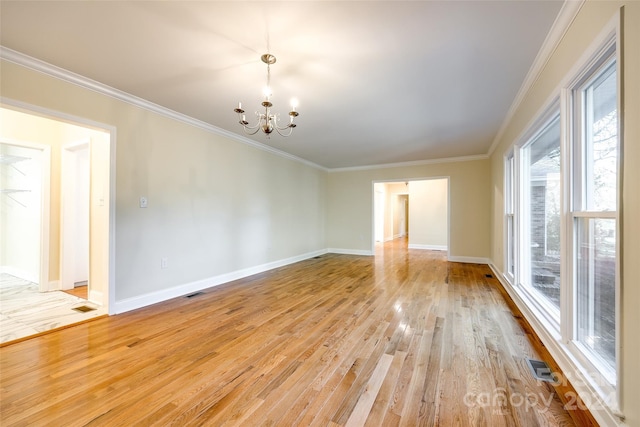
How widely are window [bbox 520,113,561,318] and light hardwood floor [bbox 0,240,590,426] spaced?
43cm

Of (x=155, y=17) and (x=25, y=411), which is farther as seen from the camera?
(x=155, y=17)

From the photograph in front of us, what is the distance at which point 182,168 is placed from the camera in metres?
3.63

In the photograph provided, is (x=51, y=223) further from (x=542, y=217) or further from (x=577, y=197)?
(x=542, y=217)

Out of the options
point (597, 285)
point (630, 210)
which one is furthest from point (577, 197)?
point (630, 210)

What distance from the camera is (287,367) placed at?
189 cm

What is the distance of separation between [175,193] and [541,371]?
13.7ft

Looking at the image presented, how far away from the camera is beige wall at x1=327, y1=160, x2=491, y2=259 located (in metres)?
5.86

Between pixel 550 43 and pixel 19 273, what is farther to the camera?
pixel 19 273

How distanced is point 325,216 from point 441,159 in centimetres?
340

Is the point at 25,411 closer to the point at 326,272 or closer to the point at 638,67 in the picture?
the point at 638,67

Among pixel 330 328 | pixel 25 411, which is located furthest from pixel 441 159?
pixel 25 411

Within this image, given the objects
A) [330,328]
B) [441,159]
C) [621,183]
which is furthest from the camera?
[441,159]

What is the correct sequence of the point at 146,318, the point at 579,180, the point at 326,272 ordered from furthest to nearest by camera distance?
the point at 326,272
the point at 146,318
the point at 579,180

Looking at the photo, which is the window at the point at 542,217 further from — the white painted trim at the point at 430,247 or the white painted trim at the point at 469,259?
the white painted trim at the point at 430,247
